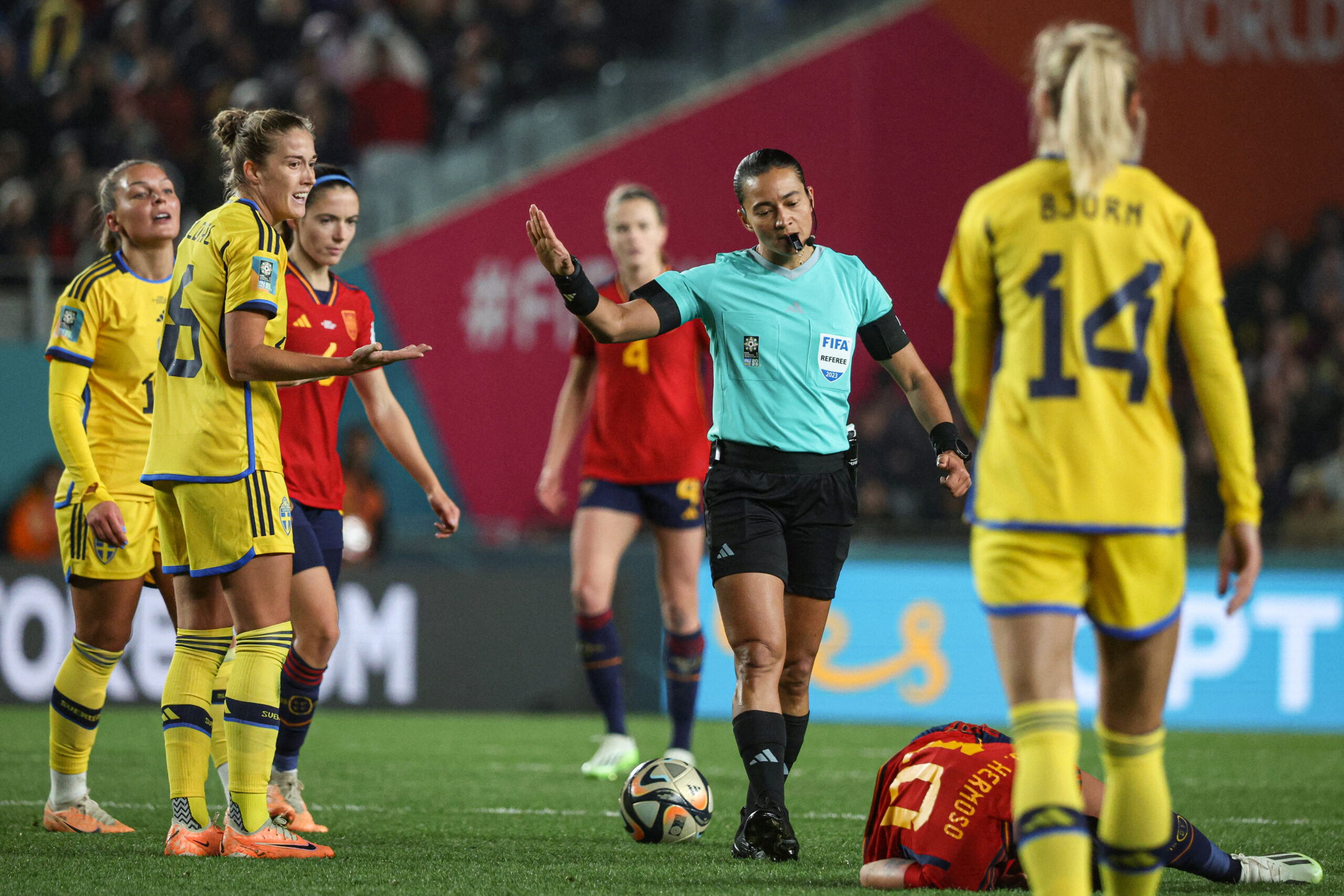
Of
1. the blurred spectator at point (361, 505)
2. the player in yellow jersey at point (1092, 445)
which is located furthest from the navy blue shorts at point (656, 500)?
the blurred spectator at point (361, 505)

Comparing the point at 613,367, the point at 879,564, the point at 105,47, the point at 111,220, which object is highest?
the point at 105,47

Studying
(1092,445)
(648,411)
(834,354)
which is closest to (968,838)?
(1092,445)

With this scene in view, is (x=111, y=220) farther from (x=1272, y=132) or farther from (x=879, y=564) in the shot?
(x=1272, y=132)

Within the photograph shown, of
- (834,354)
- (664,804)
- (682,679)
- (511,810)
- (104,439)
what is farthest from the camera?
(682,679)

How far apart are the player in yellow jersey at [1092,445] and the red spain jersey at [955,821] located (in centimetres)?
95

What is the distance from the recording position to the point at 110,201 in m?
5.79

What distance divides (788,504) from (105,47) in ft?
50.1

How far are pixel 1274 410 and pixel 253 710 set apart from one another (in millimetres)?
11152

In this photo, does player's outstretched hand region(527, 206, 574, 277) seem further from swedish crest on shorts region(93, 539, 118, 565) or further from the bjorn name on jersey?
swedish crest on shorts region(93, 539, 118, 565)

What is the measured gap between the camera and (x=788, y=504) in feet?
16.5

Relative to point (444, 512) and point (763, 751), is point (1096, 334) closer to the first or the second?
point (763, 751)

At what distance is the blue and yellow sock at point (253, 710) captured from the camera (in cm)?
468

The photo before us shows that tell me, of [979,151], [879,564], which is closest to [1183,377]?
[979,151]

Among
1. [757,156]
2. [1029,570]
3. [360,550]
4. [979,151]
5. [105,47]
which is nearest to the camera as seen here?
[1029,570]
